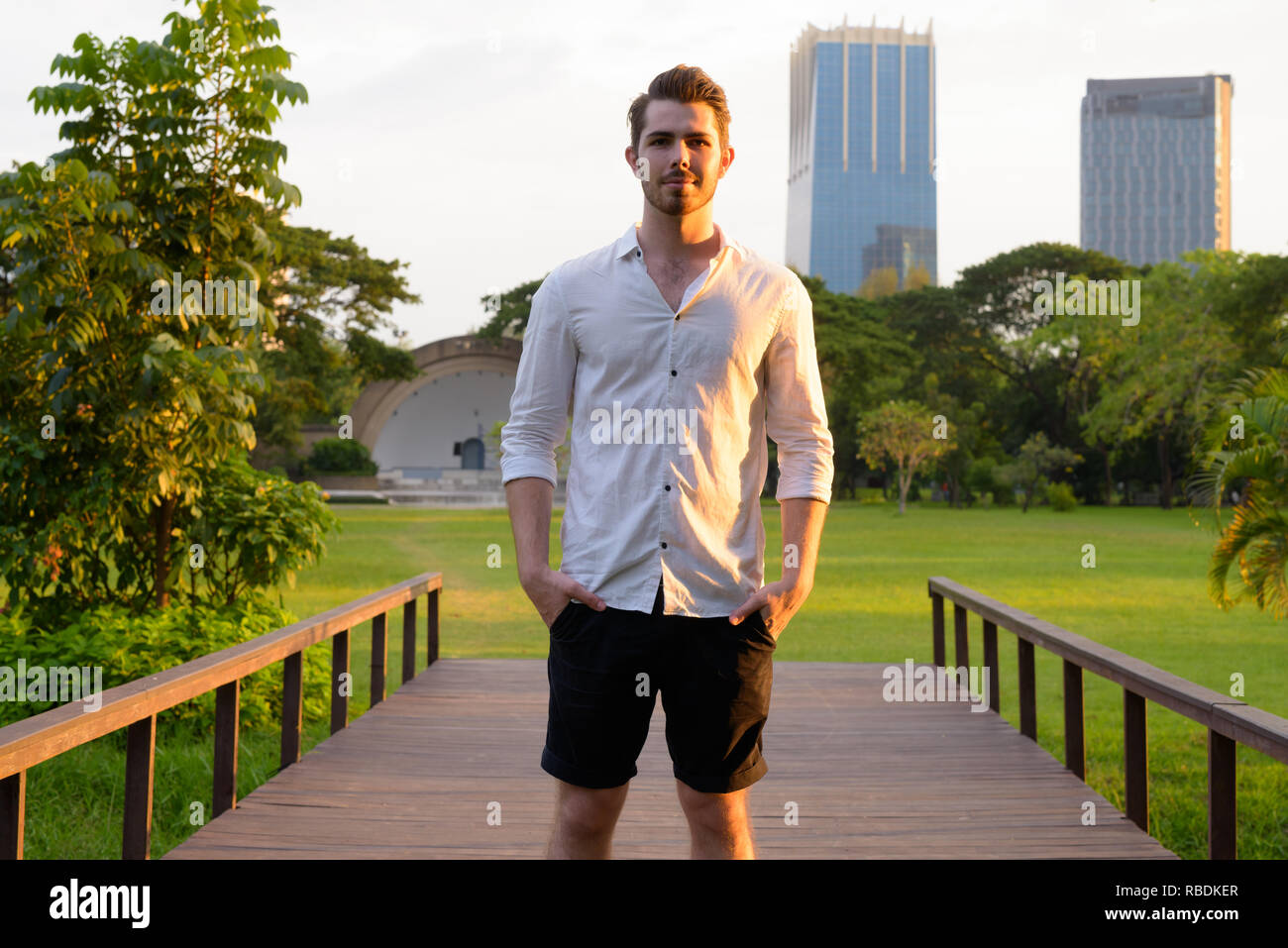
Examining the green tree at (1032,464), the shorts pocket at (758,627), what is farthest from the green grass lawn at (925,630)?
the green tree at (1032,464)

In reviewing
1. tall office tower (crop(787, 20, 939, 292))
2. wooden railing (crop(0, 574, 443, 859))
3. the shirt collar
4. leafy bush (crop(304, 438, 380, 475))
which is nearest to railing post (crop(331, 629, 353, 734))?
wooden railing (crop(0, 574, 443, 859))

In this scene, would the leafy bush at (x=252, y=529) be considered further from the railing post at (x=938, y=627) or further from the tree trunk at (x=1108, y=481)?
the tree trunk at (x=1108, y=481)

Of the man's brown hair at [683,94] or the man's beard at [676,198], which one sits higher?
the man's brown hair at [683,94]

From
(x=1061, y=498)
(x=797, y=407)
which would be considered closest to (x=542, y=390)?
(x=797, y=407)

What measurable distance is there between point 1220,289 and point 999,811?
2764 cm

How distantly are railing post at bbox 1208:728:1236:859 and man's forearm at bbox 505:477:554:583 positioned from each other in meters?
1.95

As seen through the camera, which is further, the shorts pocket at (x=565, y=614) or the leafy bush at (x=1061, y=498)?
the leafy bush at (x=1061, y=498)

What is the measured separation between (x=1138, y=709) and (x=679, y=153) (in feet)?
8.38

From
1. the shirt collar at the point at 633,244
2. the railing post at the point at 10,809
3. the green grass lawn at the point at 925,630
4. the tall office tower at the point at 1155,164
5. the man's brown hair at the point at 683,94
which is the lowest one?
the green grass lawn at the point at 925,630

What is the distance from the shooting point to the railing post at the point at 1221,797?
2.99 m

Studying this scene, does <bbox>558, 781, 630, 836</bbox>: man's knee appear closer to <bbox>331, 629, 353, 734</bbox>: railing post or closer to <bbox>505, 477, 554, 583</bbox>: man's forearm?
<bbox>505, 477, 554, 583</bbox>: man's forearm

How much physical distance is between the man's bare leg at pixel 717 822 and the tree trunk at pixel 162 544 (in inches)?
174

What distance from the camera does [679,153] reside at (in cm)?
216

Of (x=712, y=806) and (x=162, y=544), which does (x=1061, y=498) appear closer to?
(x=162, y=544)
